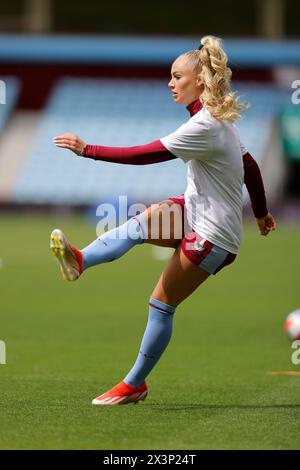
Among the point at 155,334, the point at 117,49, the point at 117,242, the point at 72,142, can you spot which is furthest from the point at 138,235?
the point at 117,49

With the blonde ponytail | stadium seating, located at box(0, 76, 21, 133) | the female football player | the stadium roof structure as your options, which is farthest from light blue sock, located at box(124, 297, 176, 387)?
stadium seating, located at box(0, 76, 21, 133)

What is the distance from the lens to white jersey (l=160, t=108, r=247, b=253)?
597 cm

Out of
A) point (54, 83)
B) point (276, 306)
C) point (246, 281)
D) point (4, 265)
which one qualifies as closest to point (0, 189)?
point (54, 83)

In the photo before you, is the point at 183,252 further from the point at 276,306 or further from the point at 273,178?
the point at 273,178

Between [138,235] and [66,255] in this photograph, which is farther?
[138,235]

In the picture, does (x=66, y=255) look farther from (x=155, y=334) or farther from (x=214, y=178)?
(x=214, y=178)

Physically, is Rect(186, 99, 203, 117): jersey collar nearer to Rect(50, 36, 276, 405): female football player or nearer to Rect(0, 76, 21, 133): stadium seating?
Rect(50, 36, 276, 405): female football player

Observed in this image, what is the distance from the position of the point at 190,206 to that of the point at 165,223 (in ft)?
0.60

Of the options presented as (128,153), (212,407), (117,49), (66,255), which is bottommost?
(212,407)

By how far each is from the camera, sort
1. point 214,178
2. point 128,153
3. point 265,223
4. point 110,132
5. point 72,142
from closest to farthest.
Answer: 1. point 72,142
2. point 128,153
3. point 214,178
4. point 265,223
5. point 110,132

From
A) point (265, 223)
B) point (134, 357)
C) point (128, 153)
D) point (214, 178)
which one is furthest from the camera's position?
point (134, 357)

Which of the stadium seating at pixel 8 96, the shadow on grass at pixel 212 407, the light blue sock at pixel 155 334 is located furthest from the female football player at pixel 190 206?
the stadium seating at pixel 8 96

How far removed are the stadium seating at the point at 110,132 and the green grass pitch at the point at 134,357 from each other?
8.11 metres

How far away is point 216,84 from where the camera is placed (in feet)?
19.7
